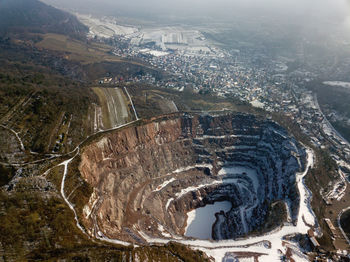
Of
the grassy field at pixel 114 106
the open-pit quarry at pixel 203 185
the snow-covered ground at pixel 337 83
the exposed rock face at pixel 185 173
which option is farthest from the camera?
the snow-covered ground at pixel 337 83

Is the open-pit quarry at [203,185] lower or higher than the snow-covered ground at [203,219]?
higher

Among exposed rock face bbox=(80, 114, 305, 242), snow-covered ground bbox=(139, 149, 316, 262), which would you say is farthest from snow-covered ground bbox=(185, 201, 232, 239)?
snow-covered ground bbox=(139, 149, 316, 262)

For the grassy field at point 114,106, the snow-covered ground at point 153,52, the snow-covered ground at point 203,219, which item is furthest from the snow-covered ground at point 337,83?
the grassy field at point 114,106

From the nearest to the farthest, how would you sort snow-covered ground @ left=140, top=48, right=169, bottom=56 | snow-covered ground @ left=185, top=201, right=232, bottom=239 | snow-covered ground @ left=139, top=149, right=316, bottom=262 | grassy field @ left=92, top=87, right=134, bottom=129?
1. snow-covered ground @ left=139, top=149, right=316, bottom=262
2. snow-covered ground @ left=185, top=201, right=232, bottom=239
3. grassy field @ left=92, top=87, right=134, bottom=129
4. snow-covered ground @ left=140, top=48, right=169, bottom=56

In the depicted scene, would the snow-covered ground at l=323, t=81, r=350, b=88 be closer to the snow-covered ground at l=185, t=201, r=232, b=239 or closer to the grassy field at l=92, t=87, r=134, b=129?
the snow-covered ground at l=185, t=201, r=232, b=239

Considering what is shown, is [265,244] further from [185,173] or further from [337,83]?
[337,83]

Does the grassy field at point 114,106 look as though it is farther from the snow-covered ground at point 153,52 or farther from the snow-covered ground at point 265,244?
the snow-covered ground at point 153,52

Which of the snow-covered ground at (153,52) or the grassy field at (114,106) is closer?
the grassy field at (114,106)
